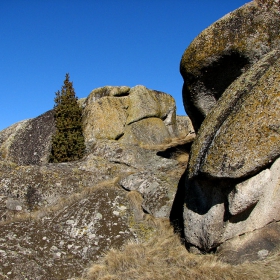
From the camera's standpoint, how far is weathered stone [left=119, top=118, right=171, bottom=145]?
55.6 feet

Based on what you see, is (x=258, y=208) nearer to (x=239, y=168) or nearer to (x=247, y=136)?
(x=239, y=168)

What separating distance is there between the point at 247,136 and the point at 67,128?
10901 millimetres

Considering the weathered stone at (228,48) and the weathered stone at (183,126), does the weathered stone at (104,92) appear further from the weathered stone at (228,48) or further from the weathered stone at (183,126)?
the weathered stone at (228,48)

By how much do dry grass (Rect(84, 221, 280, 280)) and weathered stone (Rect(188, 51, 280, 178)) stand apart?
62.2 inches

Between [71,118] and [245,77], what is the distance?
10254mm

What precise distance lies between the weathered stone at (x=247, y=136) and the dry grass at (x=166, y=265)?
1.58m

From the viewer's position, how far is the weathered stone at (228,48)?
27.7 feet

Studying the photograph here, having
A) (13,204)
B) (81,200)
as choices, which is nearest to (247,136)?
(81,200)

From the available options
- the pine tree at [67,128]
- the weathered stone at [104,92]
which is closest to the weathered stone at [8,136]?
the pine tree at [67,128]

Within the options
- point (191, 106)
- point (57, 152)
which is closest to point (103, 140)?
point (57, 152)

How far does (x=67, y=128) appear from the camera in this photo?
50.8 ft

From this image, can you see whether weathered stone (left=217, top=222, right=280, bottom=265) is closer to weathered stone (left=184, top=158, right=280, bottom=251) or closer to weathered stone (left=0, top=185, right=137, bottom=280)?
weathered stone (left=184, top=158, right=280, bottom=251)

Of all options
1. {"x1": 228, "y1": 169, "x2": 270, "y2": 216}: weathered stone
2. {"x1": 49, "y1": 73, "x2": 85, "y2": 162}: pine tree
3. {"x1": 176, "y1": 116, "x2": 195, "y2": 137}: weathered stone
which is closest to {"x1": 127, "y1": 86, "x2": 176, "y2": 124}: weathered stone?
{"x1": 176, "y1": 116, "x2": 195, "y2": 137}: weathered stone

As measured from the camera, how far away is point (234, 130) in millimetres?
6176
